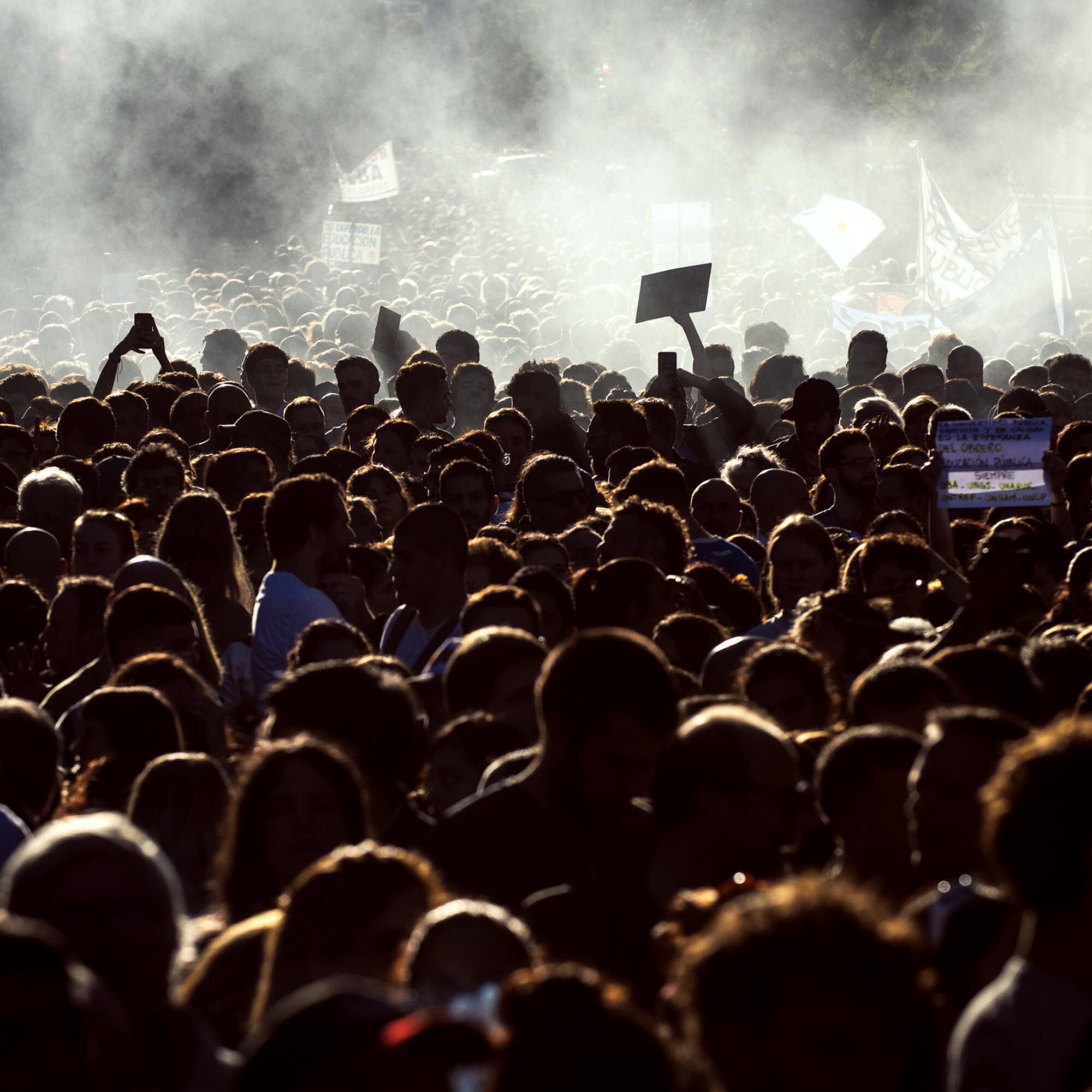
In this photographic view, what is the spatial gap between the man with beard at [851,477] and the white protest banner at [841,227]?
12.3 metres

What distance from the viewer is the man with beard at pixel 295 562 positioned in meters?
5.98

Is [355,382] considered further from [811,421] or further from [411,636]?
[411,636]

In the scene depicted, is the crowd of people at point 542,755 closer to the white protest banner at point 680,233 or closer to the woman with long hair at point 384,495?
the woman with long hair at point 384,495

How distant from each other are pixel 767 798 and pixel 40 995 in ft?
5.81

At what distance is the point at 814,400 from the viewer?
8.83 metres

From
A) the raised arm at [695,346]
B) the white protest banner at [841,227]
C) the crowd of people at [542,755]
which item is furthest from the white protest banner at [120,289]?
the crowd of people at [542,755]

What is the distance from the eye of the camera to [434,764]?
4.56 m

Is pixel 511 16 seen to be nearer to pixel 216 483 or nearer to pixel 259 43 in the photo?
pixel 259 43

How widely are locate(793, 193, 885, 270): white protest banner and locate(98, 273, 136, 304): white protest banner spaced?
7.57 meters

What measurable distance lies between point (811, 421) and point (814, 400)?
0.11m

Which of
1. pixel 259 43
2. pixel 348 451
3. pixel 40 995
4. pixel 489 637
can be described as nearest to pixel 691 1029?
pixel 40 995

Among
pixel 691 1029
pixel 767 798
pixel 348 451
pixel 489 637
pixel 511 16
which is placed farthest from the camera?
pixel 511 16

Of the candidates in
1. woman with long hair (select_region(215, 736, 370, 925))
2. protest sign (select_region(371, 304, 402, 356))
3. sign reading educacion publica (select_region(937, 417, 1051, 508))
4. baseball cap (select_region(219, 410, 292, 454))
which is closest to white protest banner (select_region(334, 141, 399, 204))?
protest sign (select_region(371, 304, 402, 356))

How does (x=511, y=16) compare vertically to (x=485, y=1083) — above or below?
above
